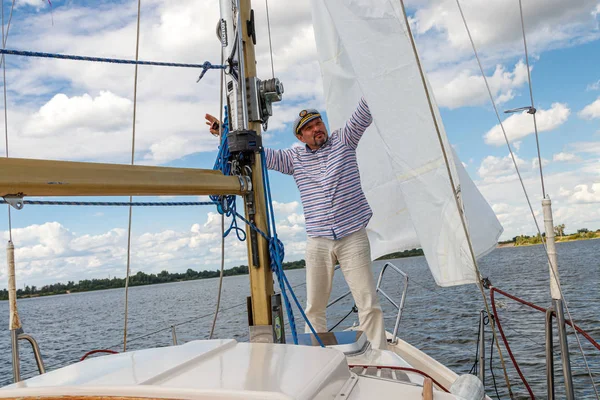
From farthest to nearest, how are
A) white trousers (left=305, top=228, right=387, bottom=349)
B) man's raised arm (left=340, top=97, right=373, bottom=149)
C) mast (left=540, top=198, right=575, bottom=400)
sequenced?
man's raised arm (left=340, top=97, right=373, bottom=149) → white trousers (left=305, top=228, right=387, bottom=349) → mast (left=540, top=198, right=575, bottom=400)

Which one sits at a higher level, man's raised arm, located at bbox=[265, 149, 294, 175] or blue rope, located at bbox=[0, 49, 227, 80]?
blue rope, located at bbox=[0, 49, 227, 80]

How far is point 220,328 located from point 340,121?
1296cm

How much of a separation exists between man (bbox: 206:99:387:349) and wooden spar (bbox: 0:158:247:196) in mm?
1167

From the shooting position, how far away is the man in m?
3.64

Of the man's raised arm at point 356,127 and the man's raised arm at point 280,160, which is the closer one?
the man's raised arm at point 356,127

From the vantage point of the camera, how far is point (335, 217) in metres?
3.67

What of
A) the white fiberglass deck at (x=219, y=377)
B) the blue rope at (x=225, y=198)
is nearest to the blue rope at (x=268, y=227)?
the blue rope at (x=225, y=198)

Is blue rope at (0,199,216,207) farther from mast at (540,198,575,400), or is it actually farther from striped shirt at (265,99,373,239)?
mast at (540,198,575,400)

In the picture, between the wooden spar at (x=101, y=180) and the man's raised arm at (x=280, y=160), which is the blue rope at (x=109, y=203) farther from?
the man's raised arm at (x=280, y=160)

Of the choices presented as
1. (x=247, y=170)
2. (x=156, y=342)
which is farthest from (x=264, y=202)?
(x=156, y=342)

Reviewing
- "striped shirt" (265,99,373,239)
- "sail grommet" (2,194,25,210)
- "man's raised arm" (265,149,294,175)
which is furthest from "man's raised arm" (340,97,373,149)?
"sail grommet" (2,194,25,210)

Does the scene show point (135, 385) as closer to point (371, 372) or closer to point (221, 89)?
point (371, 372)

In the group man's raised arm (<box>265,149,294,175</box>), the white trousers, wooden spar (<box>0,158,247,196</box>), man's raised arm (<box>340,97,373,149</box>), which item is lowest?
the white trousers

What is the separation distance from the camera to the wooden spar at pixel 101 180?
1.88 m
